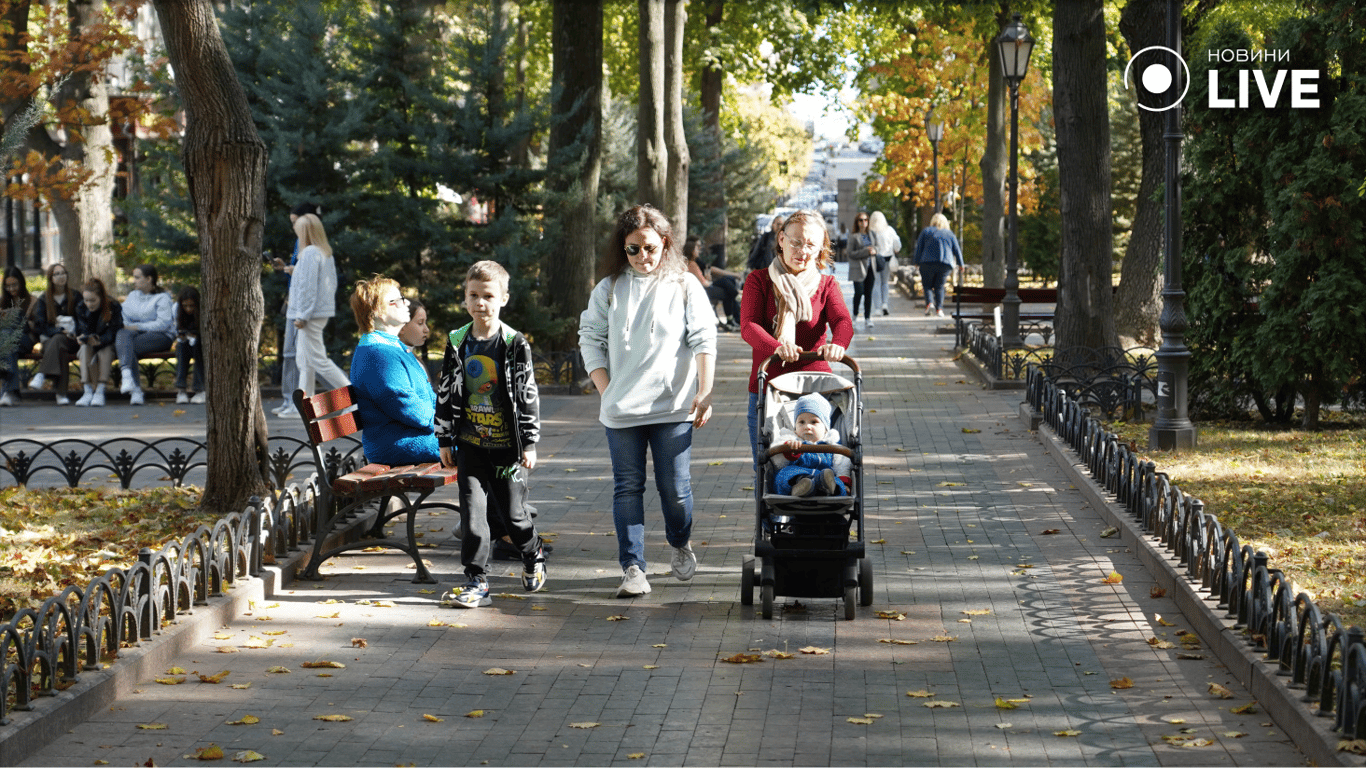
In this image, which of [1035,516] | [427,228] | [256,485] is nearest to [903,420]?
[1035,516]

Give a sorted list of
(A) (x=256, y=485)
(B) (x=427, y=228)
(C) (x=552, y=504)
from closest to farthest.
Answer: (A) (x=256, y=485) < (C) (x=552, y=504) < (B) (x=427, y=228)

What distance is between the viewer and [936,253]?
27453 mm

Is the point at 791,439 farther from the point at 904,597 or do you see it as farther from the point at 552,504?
the point at 552,504

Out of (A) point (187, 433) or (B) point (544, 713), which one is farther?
(A) point (187, 433)

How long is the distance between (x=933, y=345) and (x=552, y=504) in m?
14.3

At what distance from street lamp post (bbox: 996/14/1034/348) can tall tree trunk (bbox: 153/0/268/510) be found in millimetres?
12858

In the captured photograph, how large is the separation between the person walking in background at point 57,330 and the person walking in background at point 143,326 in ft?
1.79

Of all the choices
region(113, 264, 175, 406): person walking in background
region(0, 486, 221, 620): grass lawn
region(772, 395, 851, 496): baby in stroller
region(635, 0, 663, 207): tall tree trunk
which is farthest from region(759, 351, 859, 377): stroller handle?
region(635, 0, 663, 207): tall tree trunk

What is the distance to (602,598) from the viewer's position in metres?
7.66

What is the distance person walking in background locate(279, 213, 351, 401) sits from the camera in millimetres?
13859

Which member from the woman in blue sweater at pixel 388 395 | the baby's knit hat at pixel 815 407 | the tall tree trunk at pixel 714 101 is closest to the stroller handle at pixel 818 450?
the baby's knit hat at pixel 815 407

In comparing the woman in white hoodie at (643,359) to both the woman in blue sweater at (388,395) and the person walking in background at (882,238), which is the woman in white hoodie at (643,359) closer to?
the woman in blue sweater at (388,395)

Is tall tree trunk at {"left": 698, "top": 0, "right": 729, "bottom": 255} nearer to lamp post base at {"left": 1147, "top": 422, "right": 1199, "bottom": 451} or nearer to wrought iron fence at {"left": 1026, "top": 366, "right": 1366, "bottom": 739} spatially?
lamp post base at {"left": 1147, "top": 422, "right": 1199, "bottom": 451}

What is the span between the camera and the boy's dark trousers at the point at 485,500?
24.8 feet
